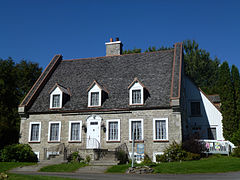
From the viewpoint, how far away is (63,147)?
25688 millimetres

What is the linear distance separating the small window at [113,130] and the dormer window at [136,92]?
7.56 feet

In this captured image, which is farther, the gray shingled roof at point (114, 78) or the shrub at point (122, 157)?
the gray shingled roof at point (114, 78)

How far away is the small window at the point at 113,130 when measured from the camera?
2538 cm

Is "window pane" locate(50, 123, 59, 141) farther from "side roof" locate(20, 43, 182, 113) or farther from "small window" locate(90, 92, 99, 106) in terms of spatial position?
"small window" locate(90, 92, 99, 106)

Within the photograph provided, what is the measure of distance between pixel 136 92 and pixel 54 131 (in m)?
8.75

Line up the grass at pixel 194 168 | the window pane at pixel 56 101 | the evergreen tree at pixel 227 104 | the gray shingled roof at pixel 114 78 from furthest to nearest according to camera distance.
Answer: the evergreen tree at pixel 227 104, the window pane at pixel 56 101, the gray shingled roof at pixel 114 78, the grass at pixel 194 168

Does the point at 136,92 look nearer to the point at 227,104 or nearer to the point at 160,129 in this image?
the point at 160,129

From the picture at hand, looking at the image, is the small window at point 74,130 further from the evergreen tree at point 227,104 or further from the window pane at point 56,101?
the evergreen tree at point 227,104

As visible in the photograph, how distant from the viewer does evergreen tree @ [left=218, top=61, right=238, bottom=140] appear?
29.1 metres

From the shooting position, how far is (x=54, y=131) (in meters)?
27.2

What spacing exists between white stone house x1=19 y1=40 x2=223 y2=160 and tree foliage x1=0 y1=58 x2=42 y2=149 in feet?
5.58

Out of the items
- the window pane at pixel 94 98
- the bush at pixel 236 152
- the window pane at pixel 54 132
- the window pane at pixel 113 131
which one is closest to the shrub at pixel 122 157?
the window pane at pixel 113 131

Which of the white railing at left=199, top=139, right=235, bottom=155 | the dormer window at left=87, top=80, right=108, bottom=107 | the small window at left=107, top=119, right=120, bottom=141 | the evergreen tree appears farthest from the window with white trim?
the evergreen tree

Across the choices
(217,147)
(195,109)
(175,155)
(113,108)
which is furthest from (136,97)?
(195,109)
